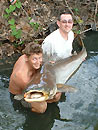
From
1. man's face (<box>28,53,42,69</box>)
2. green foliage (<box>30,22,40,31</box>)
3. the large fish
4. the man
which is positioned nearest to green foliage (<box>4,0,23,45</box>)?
green foliage (<box>30,22,40,31</box>)

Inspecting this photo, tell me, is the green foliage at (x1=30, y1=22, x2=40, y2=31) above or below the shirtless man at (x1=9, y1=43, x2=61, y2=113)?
above

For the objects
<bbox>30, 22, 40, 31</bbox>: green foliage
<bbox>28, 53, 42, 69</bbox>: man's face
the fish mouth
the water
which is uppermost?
<bbox>30, 22, 40, 31</bbox>: green foliage

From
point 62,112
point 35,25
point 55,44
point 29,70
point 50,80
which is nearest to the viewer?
point 50,80

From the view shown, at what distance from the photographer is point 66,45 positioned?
4.14 m

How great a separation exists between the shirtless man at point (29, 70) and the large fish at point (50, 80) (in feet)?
0.56

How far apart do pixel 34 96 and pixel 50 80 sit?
0.48m

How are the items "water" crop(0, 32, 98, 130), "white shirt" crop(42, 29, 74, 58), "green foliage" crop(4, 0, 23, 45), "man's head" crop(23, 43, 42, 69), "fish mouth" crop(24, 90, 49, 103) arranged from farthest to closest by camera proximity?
"green foliage" crop(4, 0, 23, 45), "white shirt" crop(42, 29, 74, 58), "water" crop(0, 32, 98, 130), "man's head" crop(23, 43, 42, 69), "fish mouth" crop(24, 90, 49, 103)

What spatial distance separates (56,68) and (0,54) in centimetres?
175

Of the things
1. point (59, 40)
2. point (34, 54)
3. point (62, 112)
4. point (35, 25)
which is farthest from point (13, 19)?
point (62, 112)

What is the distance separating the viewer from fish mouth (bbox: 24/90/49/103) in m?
2.48

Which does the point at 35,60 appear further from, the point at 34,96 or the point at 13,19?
the point at 13,19

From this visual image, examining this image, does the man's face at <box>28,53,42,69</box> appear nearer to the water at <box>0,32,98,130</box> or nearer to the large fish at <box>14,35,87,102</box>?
the large fish at <box>14,35,87,102</box>

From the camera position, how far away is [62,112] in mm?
3488

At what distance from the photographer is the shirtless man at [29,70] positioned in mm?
3000
